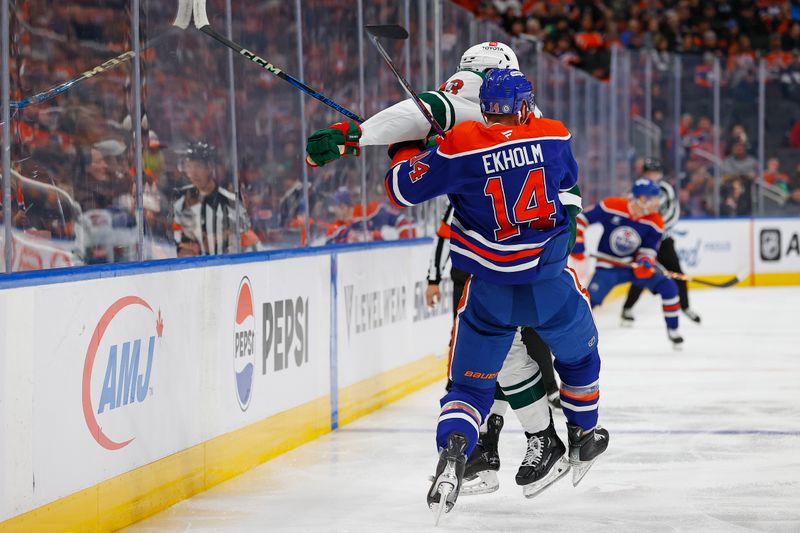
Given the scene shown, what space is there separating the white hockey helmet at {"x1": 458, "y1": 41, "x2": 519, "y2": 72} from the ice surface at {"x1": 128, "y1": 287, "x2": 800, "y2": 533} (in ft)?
4.51

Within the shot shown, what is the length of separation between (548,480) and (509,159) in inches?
42.9

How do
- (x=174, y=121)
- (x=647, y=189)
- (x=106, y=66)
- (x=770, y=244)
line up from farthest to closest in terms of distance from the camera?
1. (x=770, y=244)
2. (x=647, y=189)
3. (x=174, y=121)
4. (x=106, y=66)

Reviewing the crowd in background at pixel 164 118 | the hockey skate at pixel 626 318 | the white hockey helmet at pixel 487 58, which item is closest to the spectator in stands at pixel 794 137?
the hockey skate at pixel 626 318

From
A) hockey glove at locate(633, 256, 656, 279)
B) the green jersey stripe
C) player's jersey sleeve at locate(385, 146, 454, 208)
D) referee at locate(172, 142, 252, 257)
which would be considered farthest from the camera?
hockey glove at locate(633, 256, 656, 279)

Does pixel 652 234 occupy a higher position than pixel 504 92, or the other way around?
pixel 504 92


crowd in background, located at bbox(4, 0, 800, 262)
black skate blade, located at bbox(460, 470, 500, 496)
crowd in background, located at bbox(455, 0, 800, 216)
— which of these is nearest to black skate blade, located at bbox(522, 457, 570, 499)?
black skate blade, located at bbox(460, 470, 500, 496)

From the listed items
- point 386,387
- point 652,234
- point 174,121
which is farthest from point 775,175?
point 174,121

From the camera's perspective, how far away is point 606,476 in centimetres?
443

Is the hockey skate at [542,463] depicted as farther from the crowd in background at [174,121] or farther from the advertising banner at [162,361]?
the crowd in background at [174,121]

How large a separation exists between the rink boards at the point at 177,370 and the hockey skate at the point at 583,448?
45.7 inches

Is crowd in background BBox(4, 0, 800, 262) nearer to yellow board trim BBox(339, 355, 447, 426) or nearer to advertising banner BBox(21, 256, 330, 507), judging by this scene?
advertising banner BBox(21, 256, 330, 507)

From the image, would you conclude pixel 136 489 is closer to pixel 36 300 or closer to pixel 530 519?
pixel 36 300

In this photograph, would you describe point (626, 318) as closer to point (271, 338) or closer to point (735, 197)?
point (735, 197)

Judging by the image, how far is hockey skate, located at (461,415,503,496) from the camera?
164 inches
